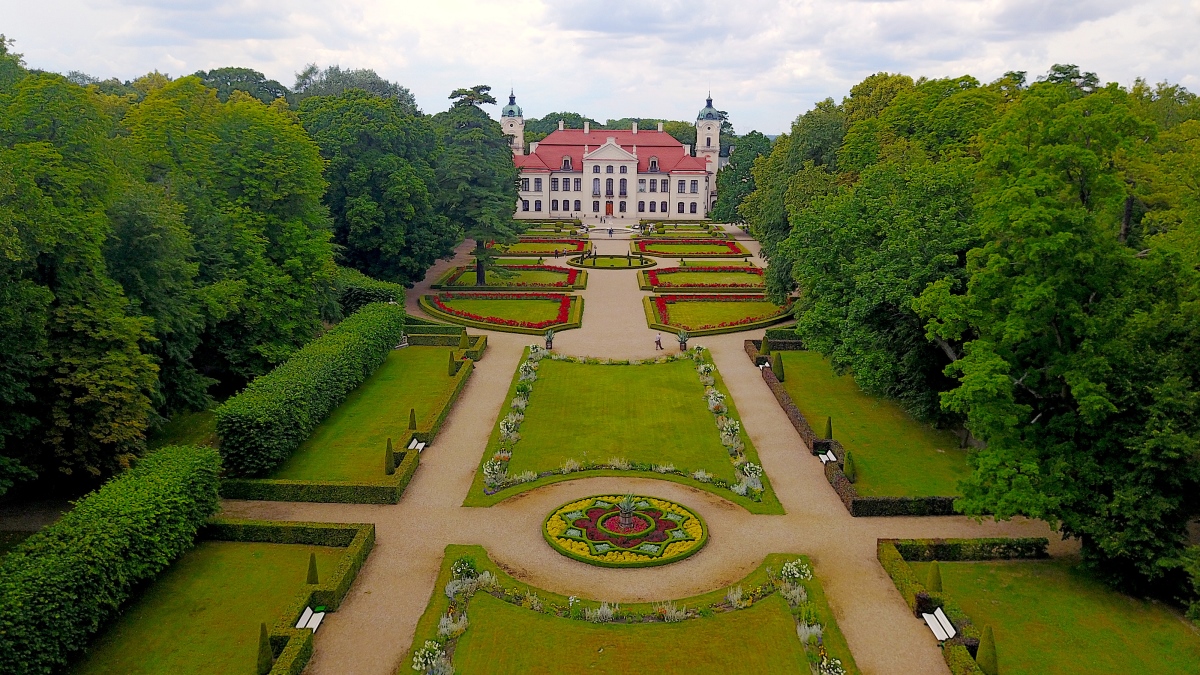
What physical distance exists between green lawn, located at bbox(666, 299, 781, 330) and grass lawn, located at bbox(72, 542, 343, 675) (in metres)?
28.1

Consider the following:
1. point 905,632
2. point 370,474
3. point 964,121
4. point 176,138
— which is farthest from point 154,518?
point 964,121

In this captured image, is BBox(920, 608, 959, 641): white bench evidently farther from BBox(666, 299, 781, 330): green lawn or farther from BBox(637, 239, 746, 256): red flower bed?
BBox(637, 239, 746, 256): red flower bed

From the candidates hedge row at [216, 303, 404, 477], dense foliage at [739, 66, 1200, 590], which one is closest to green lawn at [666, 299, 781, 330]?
hedge row at [216, 303, 404, 477]

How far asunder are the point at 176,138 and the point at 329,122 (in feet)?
61.8

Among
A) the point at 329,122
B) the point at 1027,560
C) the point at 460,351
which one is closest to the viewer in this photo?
the point at 1027,560

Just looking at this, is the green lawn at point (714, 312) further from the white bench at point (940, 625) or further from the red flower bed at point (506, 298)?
the white bench at point (940, 625)

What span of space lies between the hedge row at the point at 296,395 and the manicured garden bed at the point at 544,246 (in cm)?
3577

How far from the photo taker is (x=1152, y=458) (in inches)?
720

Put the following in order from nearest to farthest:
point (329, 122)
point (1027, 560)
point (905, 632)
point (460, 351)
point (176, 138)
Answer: point (905, 632) < point (1027, 560) < point (176, 138) < point (460, 351) < point (329, 122)

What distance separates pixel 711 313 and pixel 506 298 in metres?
13.7

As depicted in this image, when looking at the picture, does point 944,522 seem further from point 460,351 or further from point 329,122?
point 329,122

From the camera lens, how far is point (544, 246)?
78562 mm

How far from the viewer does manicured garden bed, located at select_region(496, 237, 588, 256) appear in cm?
7369

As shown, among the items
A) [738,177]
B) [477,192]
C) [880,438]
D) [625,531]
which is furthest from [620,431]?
[738,177]
